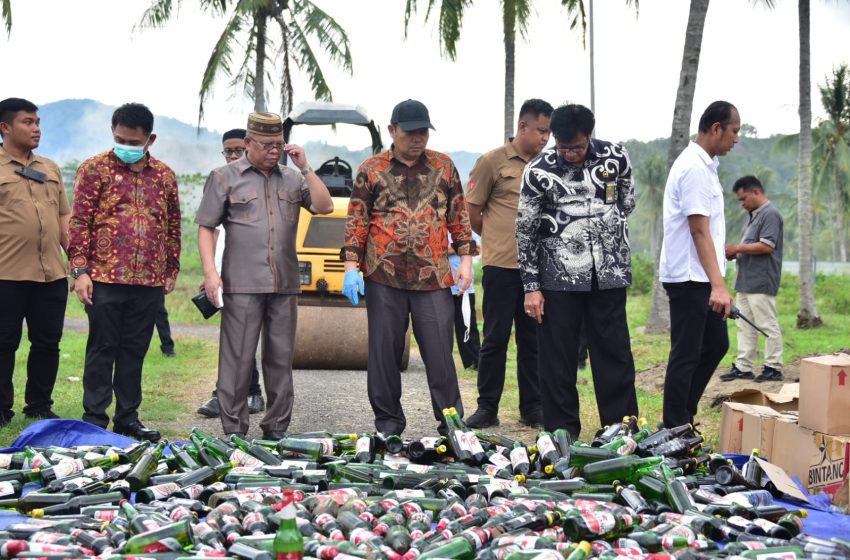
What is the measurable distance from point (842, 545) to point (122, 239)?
4942 mm

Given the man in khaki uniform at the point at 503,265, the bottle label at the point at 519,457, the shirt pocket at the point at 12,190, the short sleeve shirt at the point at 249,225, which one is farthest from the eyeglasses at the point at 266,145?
the bottle label at the point at 519,457

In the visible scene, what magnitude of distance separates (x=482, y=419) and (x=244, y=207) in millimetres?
2518

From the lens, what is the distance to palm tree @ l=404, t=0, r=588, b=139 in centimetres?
1858

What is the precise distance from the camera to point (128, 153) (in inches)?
264

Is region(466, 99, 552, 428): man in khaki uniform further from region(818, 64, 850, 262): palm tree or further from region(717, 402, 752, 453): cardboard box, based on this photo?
region(818, 64, 850, 262): palm tree

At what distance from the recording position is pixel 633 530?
13.9ft

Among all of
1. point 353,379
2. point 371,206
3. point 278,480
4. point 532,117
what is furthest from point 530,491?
point 353,379

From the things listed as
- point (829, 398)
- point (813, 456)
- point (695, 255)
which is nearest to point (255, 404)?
point (695, 255)

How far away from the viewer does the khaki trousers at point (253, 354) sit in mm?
6574

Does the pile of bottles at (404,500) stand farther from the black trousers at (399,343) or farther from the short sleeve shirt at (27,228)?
the short sleeve shirt at (27,228)

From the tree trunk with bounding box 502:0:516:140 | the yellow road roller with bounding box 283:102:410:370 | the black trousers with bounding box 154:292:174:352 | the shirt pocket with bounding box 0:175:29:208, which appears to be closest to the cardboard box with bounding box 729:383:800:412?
the yellow road roller with bounding box 283:102:410:370

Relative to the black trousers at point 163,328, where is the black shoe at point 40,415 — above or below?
below

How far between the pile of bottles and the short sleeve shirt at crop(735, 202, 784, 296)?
5.18 meters

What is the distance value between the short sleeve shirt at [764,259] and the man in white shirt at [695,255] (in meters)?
4.32
